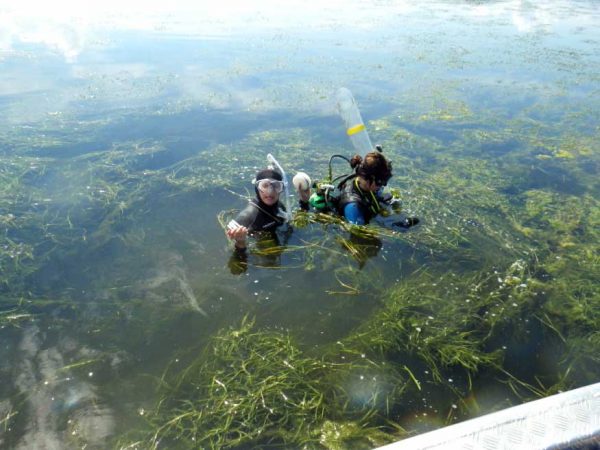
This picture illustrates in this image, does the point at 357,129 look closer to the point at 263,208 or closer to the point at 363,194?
the point at 363,194

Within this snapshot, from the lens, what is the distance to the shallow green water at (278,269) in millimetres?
3455

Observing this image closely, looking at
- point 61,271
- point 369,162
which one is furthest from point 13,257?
point 369,162

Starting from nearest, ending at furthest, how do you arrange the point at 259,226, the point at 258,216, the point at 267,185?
the point at 267,185 → the point at 258,216 → the point at 259,226

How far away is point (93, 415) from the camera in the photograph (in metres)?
3.33

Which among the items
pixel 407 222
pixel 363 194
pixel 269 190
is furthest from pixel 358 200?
pixel 269 190

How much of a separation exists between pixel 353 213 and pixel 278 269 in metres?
1.32

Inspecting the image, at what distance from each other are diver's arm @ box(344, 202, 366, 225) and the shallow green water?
→ 1.24 feet

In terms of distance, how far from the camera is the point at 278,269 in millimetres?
5102

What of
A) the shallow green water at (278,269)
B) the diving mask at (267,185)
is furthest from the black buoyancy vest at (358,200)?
the diving mask at (267,185)

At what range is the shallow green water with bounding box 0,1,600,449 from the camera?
3455 millimetres

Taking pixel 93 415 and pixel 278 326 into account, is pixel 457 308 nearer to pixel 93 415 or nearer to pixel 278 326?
pixel 278 326

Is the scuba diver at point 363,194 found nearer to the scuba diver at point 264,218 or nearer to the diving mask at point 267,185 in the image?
the scuba diver at point 264,218

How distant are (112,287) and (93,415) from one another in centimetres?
170

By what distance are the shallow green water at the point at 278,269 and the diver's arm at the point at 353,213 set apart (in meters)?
0.38
